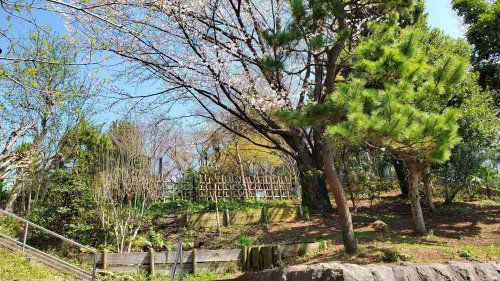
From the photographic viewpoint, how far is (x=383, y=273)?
313 cm

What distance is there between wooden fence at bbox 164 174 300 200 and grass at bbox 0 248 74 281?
597 cm

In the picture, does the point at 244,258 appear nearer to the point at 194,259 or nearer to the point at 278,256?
the point at 278,256

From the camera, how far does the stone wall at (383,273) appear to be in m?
2.96

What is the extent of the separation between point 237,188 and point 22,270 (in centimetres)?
902

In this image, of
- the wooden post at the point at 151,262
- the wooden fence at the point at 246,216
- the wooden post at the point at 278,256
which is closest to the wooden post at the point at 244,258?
the wooden post at the point at 278,256

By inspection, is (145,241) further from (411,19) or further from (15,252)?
(411,19)

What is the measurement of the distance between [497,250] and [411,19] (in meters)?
6.64

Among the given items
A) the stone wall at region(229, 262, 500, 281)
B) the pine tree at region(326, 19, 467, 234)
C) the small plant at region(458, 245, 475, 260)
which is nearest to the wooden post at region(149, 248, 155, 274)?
the stone wall at region(229, 262, 500, 281)

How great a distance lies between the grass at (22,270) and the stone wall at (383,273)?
4938mm

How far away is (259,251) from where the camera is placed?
738 centimetres

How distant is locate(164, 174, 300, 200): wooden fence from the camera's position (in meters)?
14.2

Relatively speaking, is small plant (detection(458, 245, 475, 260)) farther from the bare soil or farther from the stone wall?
the stone wall

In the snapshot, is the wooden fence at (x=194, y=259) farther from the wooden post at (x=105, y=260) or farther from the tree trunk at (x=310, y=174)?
the tree trunk at (x=310, y=174)

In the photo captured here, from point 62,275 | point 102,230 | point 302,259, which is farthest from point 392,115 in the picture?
point 102,230
